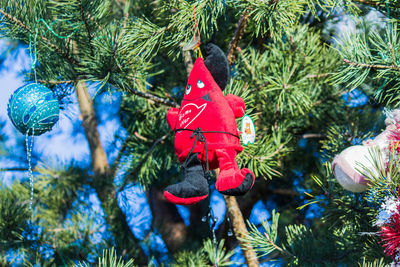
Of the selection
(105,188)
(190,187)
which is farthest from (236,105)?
(105,188)

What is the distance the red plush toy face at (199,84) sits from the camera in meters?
0.67

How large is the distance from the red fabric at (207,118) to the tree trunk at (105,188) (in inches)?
15.2

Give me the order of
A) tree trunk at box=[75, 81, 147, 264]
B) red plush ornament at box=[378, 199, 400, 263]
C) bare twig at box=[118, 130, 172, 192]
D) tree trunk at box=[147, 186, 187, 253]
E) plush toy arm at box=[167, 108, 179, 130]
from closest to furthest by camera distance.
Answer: red plush ornament at box=[378, 199, 400, 263], plush toy arm at box=[167, 108, 179, 130], bare twig at box=[118, 130, 172, 192], tree trunk at box=[75, 81, 147, 264], tree trunk at box=[147, 186, 187, 253]

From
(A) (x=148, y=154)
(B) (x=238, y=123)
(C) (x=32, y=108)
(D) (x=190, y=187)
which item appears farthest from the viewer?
(A) (x=148, y=154)

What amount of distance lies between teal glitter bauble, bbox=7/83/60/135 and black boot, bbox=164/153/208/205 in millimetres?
258

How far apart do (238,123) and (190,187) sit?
0.93ft

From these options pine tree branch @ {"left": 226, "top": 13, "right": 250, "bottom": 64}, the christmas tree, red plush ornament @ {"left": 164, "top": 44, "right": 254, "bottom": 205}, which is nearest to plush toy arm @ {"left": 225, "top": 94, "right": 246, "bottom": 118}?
red plush ornament @ {"left": 164, "top": 44, "right": 254, "bottom": 205}

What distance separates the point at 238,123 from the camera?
0.87m

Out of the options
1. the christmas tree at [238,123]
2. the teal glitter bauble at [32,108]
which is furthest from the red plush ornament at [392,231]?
the teal glitter bauble at [32,108]

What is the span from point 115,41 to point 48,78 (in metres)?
0.15

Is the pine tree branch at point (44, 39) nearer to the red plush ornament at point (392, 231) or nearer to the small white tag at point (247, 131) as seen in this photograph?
the small white tag at point (247, 131)

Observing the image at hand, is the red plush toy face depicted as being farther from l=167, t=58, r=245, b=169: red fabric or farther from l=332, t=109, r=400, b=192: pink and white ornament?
l=332, t=109, r=400, b=192: pink and white ornament

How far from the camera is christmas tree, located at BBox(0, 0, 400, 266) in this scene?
30.1 inches

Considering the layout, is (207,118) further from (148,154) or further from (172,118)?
(148,154)
